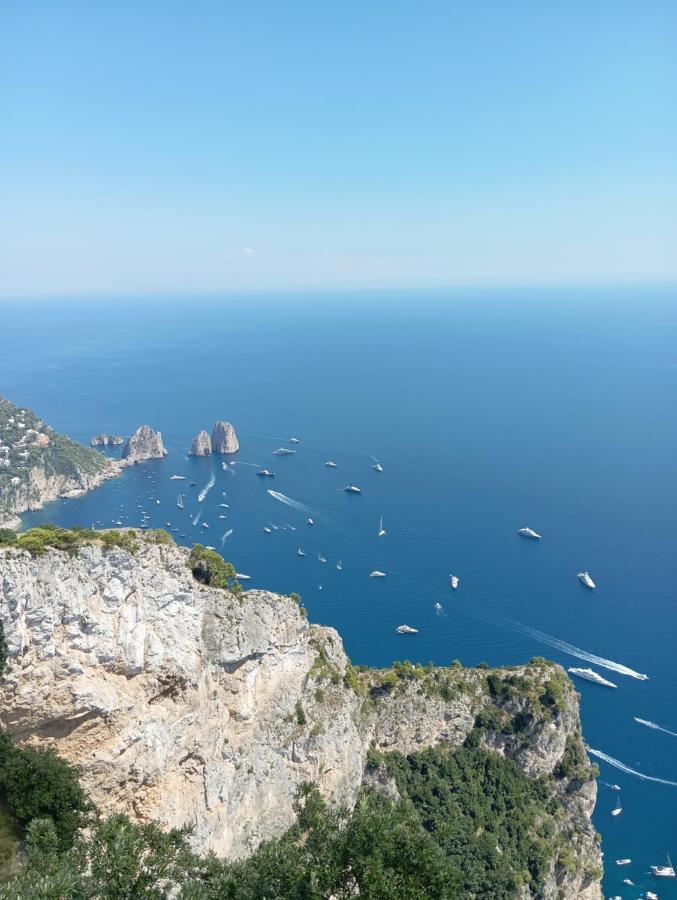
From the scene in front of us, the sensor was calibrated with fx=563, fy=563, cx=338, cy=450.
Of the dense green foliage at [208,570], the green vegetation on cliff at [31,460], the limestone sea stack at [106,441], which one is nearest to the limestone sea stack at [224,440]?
the limestone sea stack at [106,441]

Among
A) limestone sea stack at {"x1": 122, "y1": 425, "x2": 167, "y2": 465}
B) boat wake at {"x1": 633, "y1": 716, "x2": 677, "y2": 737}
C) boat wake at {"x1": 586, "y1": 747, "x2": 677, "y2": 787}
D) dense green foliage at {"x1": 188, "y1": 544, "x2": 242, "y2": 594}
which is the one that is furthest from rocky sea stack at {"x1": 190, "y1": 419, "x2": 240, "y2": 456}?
dense green foliage at {"x1": 188, "y1": 544, "x2": 242, "y2": 594}

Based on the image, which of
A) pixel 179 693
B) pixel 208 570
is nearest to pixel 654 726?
pixel 208 570

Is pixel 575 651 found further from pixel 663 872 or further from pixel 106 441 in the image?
pixel 106 441

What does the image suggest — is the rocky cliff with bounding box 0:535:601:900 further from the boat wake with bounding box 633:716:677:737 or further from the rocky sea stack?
the rocky sea stack

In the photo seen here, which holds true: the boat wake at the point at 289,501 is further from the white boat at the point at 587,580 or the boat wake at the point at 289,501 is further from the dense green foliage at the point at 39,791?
the dense green foliage at the point at 39,791

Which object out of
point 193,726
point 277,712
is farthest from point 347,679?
point 193,726
